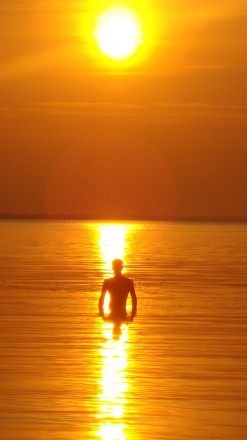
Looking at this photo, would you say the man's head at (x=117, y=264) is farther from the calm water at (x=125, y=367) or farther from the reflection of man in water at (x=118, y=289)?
the calm water at (x=125, y=367)

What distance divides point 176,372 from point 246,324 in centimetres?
718

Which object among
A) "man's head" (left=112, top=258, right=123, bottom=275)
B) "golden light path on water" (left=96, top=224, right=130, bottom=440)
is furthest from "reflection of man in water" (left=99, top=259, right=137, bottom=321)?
"golden light path on water" (left=96, top=224, right=130, bottom=440)

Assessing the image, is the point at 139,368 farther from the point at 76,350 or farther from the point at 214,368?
the point at 76,350

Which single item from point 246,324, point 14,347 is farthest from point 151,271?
point 14,347

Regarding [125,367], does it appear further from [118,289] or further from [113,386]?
[118,289]

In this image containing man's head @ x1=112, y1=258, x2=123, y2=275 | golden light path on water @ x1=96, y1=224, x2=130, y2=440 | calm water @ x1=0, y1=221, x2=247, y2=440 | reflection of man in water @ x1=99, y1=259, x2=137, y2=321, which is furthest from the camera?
reflection of man in water @ x1=99, y1=259, x2=137, y2=321

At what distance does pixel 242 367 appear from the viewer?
55.5 ft

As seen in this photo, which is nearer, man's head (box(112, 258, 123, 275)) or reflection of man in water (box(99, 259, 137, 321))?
man's head (box(112, 258, 123, 275))

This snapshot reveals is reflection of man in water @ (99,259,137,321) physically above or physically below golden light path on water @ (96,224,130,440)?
above

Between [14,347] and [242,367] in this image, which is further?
[14,347]

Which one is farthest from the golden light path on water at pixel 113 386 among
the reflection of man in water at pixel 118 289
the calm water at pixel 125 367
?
the reflection of man in water at pixel 118 289

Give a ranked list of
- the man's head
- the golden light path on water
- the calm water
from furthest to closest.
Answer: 1. the man's head
2. the calm water
3. the golden light path on water

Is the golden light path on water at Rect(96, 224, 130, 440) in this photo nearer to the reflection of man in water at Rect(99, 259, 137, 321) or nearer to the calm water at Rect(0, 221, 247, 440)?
the calm water at Rect(0, 221, 247, 440)

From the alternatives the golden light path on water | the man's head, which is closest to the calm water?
the golden light path on water
